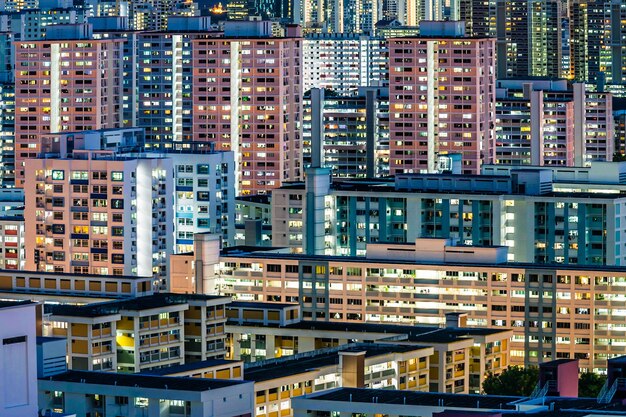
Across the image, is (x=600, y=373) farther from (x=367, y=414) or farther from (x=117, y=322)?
(x=367, y=414)

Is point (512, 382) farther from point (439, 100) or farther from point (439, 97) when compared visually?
point (439, 100)

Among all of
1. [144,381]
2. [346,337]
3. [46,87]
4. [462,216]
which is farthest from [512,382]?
[46,87]

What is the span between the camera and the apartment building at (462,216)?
150 meters

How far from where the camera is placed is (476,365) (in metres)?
118

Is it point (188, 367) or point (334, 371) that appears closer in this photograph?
point (188, 367)

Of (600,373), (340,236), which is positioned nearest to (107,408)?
(600,373)

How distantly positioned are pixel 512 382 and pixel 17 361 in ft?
151

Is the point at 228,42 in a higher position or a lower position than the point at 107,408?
higher

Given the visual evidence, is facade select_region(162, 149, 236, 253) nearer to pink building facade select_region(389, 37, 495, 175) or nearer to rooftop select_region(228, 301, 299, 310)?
rooftop select_region(228, 301, 299, 310)

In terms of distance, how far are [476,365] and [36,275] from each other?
2402 cm

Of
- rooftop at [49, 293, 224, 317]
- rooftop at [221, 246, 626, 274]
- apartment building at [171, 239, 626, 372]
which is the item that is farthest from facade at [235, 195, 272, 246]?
rooftop at [49, 293, 224, 317]

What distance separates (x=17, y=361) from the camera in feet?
225

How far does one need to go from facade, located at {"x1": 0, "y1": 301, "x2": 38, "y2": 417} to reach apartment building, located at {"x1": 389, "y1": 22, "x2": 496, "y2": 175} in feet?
405

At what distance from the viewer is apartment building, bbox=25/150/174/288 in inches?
5669
